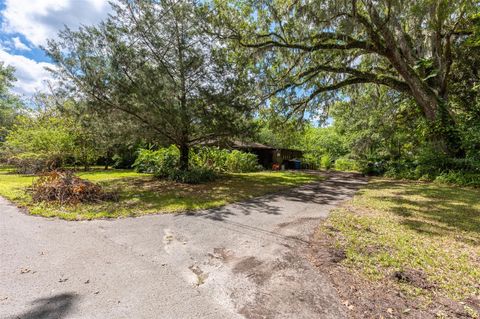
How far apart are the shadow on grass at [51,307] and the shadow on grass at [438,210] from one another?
545 centimetres

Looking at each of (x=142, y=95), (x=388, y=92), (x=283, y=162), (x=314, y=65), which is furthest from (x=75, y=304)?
(x=283, y=162)

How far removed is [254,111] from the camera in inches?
425

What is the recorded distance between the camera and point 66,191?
19.6 ft

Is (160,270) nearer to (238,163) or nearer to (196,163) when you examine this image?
(196,163)

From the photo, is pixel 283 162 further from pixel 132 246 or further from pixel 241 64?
pixel 132 246

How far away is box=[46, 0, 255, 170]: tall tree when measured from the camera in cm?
804

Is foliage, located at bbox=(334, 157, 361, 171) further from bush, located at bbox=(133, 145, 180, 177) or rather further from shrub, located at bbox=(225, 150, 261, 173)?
bush, located at bbox=(133, 145, 180, 177)

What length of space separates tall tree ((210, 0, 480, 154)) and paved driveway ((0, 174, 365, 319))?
7.50 m

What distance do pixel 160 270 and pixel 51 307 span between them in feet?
3.46

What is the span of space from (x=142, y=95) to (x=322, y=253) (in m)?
7.44

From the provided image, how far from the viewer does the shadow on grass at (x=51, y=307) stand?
1.99 metres

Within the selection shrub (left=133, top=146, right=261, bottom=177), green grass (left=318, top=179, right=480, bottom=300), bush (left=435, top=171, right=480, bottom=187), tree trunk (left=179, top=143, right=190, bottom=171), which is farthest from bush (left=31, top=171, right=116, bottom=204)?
bush (left=435, top=171, right=480, bottom=187)

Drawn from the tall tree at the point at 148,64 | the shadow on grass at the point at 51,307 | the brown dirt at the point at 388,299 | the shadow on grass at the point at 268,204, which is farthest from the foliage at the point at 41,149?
the brown dirt at the point at 388,299

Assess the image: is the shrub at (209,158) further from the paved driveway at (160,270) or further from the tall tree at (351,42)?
the paved driveway at (160,270)
